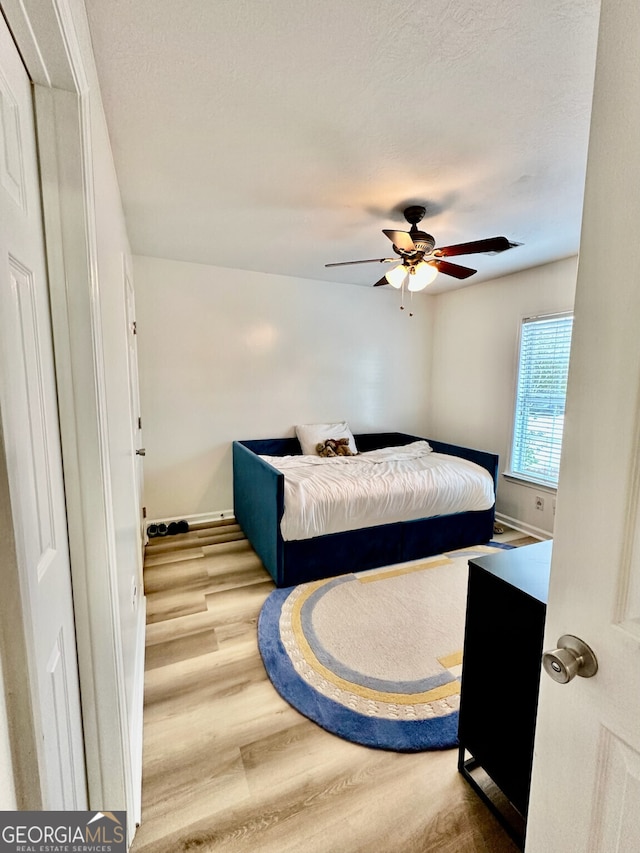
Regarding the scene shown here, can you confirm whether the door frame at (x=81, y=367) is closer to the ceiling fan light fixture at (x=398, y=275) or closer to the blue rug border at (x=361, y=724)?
the blue rug border at (x=361, y=724)

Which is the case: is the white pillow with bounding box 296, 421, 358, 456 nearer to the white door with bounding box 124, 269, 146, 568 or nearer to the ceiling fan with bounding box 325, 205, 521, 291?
the white door with bounding box 124, 269, 146, 568

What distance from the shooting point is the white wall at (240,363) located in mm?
3412

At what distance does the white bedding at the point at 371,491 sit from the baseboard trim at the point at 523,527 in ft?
2.33

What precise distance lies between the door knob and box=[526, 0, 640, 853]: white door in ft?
0.05

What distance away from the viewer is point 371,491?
108 inches

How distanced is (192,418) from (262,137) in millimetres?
2506

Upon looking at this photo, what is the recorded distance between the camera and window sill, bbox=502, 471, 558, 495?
10.9ft

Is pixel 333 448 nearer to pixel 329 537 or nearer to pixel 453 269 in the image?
pixel 329 537

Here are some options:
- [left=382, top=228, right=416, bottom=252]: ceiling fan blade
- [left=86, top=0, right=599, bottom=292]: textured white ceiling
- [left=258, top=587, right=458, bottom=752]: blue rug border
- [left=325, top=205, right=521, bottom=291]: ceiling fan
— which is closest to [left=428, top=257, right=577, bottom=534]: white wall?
[left=86, top=0, right=599, bottom=292]: textured white ceiling

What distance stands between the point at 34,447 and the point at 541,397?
12.4 ft

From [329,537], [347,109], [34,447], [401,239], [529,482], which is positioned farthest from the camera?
[529,482]

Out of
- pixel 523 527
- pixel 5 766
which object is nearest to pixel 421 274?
pixel 5 766

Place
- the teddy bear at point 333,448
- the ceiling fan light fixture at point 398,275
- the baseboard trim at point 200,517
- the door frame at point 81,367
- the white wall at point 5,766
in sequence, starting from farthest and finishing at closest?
the teddy bear at point 333,448 < the baseboard trim at point 200,517 < the ceiling fan light fixture at point 398,275 < the door frame at point 81,367 < the white wall at point 5,766

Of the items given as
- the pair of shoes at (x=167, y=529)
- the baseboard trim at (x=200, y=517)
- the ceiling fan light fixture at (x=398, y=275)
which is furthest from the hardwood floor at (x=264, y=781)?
the ceiling fan light fixture at (x=398, y=275)
